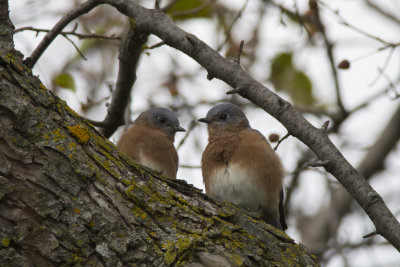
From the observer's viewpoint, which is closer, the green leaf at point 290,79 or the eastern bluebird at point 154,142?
the eastern bluebird at point 154,142

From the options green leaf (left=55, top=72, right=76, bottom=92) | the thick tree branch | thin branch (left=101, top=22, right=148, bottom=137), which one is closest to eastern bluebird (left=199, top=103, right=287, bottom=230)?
thin branch (left=101, top=22, right=148, bottom=137)

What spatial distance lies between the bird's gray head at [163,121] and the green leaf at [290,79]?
7.27 feet

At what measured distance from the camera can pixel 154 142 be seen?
7348 mm

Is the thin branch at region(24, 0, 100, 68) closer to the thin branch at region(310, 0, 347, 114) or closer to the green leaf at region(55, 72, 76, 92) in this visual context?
the green leaf at region(55, 72, 76, 92)

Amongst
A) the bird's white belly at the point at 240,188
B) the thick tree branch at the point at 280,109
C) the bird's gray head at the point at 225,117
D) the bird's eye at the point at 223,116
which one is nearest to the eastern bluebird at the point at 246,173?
the bird's white belly at the point at 240,188

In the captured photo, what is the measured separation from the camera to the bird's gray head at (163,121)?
800 cm

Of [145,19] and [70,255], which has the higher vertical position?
[145,19]

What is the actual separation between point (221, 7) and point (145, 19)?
608cm

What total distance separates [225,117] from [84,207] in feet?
14.3

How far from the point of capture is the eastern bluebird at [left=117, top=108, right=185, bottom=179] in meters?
7.07

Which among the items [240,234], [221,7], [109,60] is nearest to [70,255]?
[240,234]

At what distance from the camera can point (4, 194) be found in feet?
10.4

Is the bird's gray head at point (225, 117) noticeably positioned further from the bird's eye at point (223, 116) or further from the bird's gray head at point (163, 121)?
the bird's gray head at point (163, 121)

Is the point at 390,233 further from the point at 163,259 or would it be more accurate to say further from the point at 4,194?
the point at 4,194
